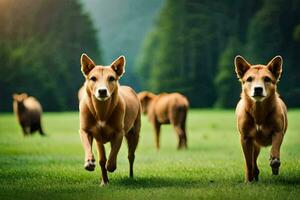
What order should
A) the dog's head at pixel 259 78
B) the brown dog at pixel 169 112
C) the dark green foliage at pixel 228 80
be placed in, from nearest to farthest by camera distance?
1. the dog's head at pixel 259 78
2. the brown dog at pixel 169 112
3. the dark green foliage at pixel 228 80

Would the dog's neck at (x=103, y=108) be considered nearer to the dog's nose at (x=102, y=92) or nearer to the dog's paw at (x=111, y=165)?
the dog's nose at (x=102, y=92)

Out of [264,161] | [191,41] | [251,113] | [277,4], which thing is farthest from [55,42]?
[251,113]

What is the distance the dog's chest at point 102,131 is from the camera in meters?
10.1

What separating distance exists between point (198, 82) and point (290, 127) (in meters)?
26.5

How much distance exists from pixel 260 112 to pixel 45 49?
46.1m

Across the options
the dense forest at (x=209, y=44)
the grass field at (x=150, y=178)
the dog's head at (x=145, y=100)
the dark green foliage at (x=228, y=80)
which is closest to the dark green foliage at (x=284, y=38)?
the dense forest at (x=209, y=44)

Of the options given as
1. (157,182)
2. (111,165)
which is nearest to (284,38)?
(157,182)

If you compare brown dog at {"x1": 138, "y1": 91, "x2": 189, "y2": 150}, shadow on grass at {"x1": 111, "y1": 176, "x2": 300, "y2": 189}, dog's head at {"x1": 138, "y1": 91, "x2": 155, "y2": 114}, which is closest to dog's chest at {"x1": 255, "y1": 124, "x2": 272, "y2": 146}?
shadow on grass at {"x1": 111, "y1": 176, "x2": 300, "y2": 189}

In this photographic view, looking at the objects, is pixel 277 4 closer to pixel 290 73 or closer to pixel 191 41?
pixel 290 73

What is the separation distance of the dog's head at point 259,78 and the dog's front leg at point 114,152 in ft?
5.84

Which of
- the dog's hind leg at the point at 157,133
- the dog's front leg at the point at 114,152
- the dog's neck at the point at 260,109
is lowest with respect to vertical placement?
the dog's hind leg at the point at 157,133

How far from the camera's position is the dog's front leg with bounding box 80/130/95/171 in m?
9.33

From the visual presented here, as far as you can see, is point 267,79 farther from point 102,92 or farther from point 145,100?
point 145,100

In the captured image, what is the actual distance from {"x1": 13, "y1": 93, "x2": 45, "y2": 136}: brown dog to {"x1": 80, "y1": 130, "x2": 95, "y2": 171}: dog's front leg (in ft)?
52.1
